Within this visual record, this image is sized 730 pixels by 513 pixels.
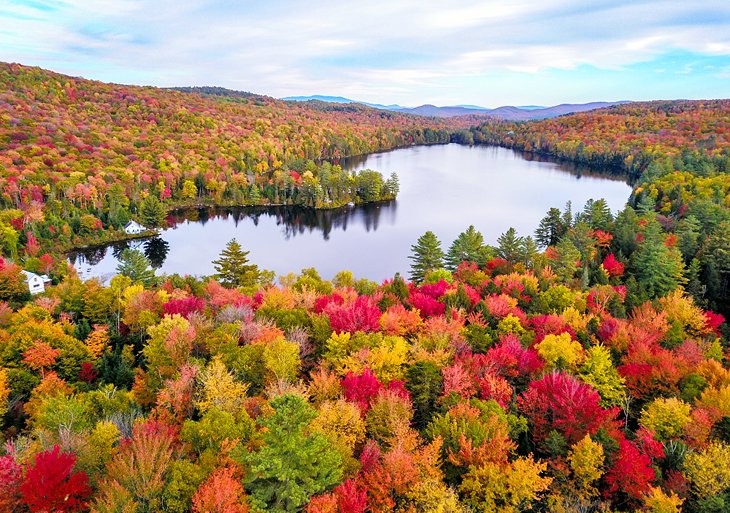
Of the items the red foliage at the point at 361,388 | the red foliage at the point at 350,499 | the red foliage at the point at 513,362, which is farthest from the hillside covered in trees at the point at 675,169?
the red foliage at the point at 350,499

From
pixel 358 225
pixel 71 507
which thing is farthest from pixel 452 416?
pixel 358 225

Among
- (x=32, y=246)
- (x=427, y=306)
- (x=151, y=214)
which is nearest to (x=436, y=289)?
(x=427, y=306)

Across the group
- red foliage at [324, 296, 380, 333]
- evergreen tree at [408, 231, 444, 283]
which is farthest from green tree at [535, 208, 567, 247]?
red foliage at [324, 296, 380, 333]

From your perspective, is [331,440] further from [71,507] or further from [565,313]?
[565,313]

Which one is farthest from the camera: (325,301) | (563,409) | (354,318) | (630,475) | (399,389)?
(325,301)

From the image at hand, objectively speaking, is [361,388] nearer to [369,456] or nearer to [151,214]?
[369,456]

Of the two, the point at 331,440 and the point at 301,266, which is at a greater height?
the point at 331,440

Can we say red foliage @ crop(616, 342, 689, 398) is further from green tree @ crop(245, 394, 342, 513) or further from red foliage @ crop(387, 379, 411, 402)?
green tree @ crop(245, 394, 342, 513)
